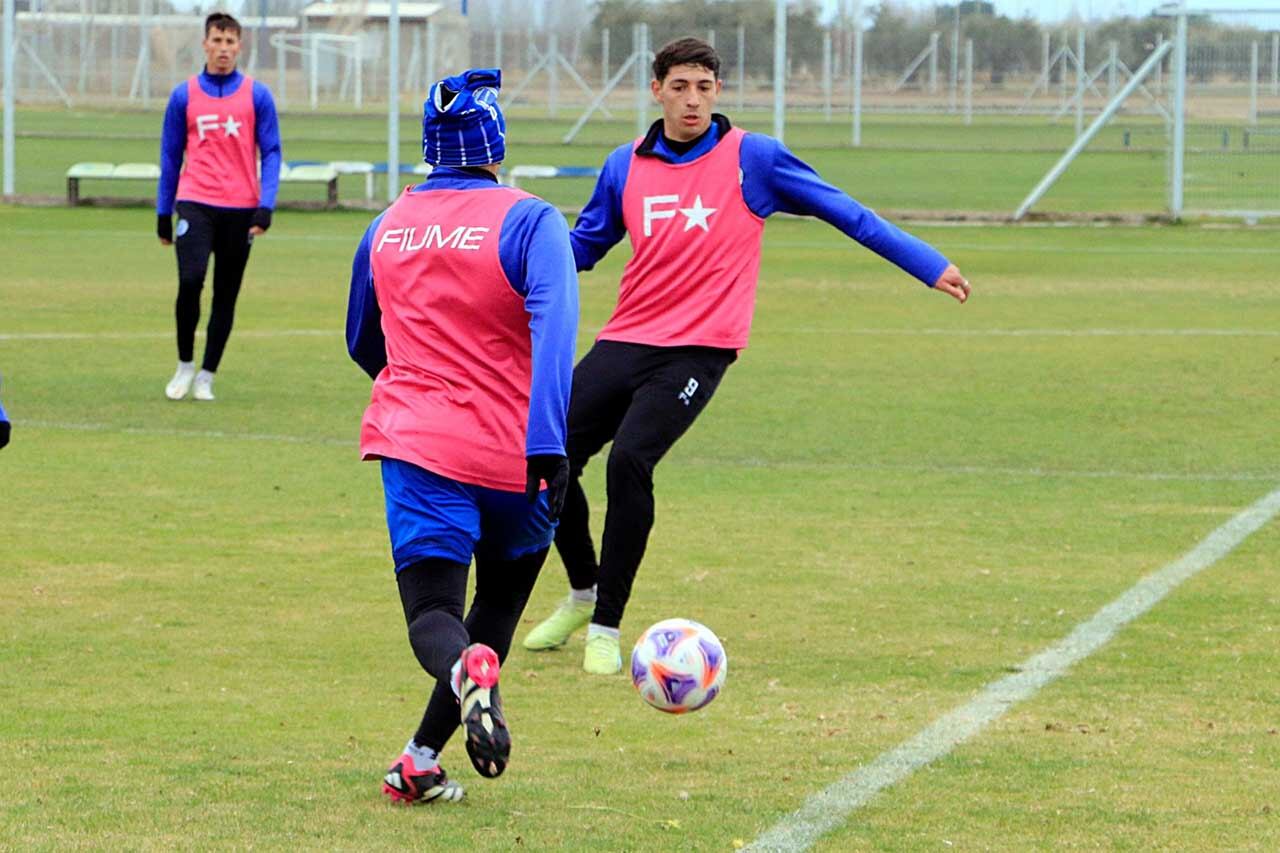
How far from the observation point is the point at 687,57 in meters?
7.43

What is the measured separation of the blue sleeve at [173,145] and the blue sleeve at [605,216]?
6105mm

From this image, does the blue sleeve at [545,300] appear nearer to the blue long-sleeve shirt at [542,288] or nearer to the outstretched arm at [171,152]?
the blue long-sleeve shirt at [542,288]

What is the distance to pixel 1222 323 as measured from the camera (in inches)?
696

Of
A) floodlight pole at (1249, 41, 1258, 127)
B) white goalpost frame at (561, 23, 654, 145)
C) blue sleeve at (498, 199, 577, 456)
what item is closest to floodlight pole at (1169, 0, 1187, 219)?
floodlight pole at (1249, 41, 1258, 127)

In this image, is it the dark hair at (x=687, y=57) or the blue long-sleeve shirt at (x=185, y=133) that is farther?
the blue long-sleeve shirt at (x=185, y=133)

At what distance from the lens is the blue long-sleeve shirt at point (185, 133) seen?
13.4 meters

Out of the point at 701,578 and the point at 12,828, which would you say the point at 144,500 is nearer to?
the point at 701,578

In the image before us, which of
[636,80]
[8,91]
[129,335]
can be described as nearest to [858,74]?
[636,80]

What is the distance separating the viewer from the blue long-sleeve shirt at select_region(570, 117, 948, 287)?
701 centimetres

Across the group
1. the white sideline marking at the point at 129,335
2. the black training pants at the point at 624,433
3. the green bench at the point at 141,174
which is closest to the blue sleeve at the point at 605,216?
the black training pants at the point at 624,433

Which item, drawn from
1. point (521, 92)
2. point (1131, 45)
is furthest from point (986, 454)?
point (1131, 45)

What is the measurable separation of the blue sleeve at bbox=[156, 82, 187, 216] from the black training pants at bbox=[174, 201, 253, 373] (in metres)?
0.12

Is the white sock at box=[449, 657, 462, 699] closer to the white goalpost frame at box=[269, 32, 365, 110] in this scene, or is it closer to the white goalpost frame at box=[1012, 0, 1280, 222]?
the white goalpost frame at box=[1012, 0, 1280, 222]

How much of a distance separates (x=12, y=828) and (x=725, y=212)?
345 centimetres
